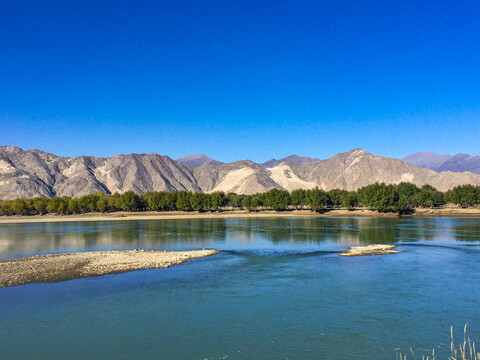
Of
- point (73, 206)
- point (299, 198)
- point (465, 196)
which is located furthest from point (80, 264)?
point (465, 196)

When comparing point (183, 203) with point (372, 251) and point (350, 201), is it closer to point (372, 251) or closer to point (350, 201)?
point (350, 201)

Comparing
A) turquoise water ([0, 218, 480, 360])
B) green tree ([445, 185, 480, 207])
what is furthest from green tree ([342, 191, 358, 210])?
turquoise water ([0, 218, 480, 360])

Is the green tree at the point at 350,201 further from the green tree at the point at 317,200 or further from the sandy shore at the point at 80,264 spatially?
the sandy shore at the point at 80,264

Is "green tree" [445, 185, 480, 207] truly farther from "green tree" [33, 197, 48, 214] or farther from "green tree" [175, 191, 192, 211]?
"green tree" [33, 197, 48, 214]

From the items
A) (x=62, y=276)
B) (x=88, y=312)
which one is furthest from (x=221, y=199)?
(x=88, y=312)

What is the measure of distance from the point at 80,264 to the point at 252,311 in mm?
A: 26582

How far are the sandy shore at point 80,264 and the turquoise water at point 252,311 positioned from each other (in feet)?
8.10

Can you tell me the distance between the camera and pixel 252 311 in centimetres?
2672

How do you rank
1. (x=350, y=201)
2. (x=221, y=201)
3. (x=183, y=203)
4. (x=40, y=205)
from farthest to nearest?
(x=221, y=201)
(x=40, y=205)
(x=183, y=203)
(x=350, y=201)

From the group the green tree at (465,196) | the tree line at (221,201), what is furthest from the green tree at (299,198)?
the green tree at (465,196)

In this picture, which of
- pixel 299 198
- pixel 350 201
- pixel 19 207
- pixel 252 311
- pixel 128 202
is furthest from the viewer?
pixel 299 198

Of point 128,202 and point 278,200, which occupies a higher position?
point 128,202

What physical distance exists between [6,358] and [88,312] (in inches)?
285

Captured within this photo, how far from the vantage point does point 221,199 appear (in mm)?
179000
